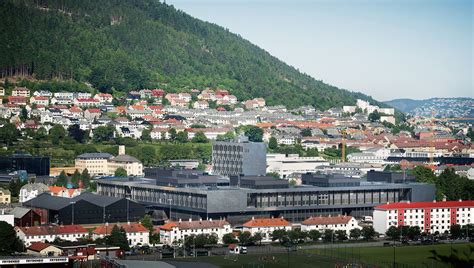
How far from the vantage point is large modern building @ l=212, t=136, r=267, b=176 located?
226 feet

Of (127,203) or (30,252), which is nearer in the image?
(30,252)

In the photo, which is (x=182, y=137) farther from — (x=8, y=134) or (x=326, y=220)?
(x=326, y=220)

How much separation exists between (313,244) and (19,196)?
22.3 meters

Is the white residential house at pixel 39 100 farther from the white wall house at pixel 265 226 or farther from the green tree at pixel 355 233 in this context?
the green tree at pixel 355 233

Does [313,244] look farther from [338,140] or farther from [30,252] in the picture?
[338,140]

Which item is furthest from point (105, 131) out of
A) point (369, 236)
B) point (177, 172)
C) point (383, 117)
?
point (383, 117)

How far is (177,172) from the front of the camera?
215 ft

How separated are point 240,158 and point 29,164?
55.7 feet

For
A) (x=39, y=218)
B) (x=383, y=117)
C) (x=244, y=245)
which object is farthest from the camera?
(x=383, y=117)

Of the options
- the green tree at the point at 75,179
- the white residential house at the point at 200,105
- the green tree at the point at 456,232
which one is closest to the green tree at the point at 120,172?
the green tree at the point at 75,179

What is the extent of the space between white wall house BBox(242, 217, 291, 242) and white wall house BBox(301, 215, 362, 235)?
→ 1.07m

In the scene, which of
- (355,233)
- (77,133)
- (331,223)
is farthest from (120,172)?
(355,233)

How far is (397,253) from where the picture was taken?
165 feet

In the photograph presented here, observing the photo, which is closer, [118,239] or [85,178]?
[118,239]
